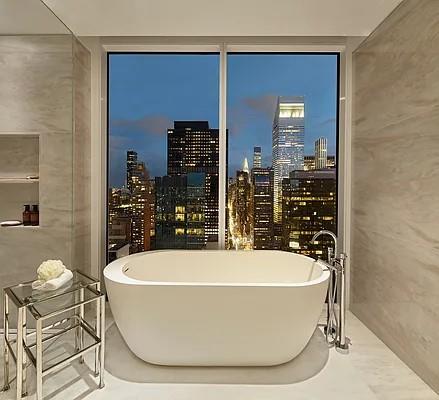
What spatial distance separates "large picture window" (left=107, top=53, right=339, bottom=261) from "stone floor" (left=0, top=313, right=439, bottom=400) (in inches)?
48.6

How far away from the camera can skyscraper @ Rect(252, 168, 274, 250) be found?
11.2ft

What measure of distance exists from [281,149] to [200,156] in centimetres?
77

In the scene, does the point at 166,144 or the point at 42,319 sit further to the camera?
the point at 166,144

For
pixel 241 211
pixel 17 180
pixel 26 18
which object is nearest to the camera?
pixel 26 18

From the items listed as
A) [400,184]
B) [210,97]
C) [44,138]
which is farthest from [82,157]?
[400,184]

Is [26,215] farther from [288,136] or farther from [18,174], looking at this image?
[288,136]

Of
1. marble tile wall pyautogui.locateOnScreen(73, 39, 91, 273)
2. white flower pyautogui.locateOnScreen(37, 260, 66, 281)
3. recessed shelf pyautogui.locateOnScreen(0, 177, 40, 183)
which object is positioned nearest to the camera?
white flower pyautogui.locateOnScreen(37, 260, 66, 281)

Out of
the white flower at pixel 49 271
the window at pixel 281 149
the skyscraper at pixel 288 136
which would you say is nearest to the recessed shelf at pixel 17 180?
the white flower at pixel 49 271

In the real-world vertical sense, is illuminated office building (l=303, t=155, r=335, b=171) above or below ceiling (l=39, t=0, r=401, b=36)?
below

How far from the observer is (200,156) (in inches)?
132

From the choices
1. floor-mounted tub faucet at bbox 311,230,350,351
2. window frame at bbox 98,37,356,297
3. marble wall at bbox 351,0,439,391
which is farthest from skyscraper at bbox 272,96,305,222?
floor-mounted tub faucet at bbox 311,230,350,351

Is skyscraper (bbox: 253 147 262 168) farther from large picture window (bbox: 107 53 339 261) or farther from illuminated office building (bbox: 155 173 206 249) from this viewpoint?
illuminated office building (bbox: 155 173 206 249)

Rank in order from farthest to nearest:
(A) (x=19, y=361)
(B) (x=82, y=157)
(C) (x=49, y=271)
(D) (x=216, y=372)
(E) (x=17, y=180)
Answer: (B) (x=82, y=157) < (E) (x=17, y=180) < (D) (x=216, y=372) < (C) (x=49, y=271) < (A) (x=19, y=361)

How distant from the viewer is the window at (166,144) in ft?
11.0
